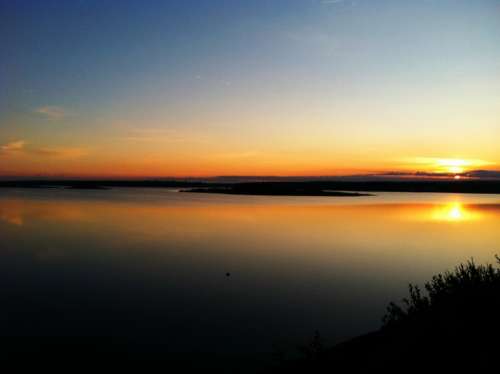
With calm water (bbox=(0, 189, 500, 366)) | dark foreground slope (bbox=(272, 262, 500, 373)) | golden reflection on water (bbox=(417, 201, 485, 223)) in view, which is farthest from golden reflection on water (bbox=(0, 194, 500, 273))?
dark foreground slope (bbox=(272, 262, 500, 373))

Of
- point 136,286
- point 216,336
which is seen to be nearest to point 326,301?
point 216,336

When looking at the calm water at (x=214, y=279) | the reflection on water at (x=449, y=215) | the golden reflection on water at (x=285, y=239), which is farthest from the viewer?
the reflection on water at (x=449, y=215)

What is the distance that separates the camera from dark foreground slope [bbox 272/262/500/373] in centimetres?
502

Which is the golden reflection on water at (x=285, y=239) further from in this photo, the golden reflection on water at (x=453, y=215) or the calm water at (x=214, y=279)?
the golden reflection on water at (x=453, y=215)

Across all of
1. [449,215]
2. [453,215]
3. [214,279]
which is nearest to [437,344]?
[214,279]

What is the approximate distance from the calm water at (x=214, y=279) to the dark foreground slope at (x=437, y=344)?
2.37 meters

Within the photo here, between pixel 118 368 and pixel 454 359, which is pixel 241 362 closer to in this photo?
pixel 118 368

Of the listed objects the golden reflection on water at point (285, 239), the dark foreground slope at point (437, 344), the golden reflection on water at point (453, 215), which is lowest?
the golden reflection on water at point (453, 215)

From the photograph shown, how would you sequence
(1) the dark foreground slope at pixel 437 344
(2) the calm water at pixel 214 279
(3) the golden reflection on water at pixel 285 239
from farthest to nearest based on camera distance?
(3) the golden reflection on water at pixel 285 239 → (2) the calm water at pixel 214 279 → (1) the dark foreground slope at pixel 437 344

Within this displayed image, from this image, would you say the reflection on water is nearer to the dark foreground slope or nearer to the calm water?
the calm water

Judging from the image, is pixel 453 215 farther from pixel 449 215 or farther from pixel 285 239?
pixel 285 239

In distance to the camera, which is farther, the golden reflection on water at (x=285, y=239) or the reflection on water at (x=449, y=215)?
the reflection on water at (x=449, y=215)

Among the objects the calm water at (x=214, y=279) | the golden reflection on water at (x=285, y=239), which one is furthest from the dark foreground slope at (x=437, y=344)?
the golden reflection on water at (x=285, y=239)

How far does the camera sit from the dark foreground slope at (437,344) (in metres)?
5.02
